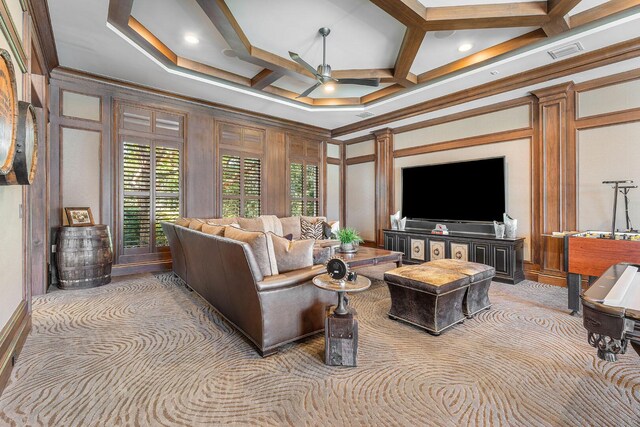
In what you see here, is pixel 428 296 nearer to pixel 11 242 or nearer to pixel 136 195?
pixel 11 242

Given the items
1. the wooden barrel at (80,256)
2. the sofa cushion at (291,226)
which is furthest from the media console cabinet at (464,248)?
the wooden barrel at (80,256)

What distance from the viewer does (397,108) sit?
564 centimetres

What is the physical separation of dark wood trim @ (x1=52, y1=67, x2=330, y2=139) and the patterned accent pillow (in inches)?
88.0

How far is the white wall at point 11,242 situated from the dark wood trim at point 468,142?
5659 millimetres

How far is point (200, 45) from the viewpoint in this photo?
384 cm

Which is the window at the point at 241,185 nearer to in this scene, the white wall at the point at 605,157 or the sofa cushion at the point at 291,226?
the sofa cushion at the point at 291,226

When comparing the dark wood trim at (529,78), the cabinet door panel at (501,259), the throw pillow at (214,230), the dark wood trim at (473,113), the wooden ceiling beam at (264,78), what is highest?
the wooden ceiling beam at (264,78)

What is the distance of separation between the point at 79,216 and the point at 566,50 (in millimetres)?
6597

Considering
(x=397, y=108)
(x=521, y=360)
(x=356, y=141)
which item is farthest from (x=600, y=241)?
(x=356, y=141)

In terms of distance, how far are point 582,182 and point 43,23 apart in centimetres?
659

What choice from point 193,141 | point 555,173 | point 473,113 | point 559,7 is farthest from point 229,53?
point 555,173

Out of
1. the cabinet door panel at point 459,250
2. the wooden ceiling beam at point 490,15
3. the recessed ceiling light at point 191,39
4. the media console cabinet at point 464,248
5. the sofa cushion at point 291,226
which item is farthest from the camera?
the sofa cushion at point 291,226

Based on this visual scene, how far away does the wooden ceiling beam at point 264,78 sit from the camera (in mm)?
4379

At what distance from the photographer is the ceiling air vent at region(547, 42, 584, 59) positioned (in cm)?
339
